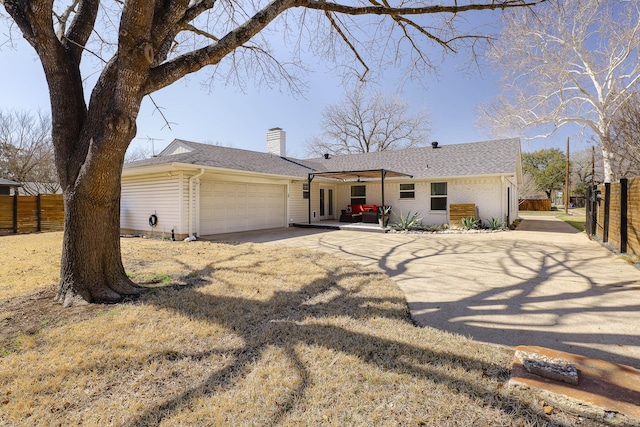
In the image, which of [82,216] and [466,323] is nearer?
[466,323]

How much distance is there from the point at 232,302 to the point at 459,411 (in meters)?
2.96

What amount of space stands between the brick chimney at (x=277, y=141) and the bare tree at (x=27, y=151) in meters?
17.7

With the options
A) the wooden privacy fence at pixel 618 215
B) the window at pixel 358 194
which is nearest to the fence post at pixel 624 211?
the wooden privacy fence at pixel 618 215

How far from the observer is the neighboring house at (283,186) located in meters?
10.6

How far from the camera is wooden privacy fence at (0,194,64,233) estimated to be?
Answer: 13250mm

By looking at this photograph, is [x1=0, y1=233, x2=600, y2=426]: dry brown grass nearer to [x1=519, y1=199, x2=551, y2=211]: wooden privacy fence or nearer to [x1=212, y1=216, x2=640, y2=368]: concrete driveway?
[x1=212, y1=216, x2=640, y2=368]: concrete driveway

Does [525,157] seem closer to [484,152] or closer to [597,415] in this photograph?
[484,152]

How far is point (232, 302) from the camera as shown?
4105 mm

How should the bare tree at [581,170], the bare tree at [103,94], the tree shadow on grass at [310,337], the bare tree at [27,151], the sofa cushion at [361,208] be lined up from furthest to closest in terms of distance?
the bare tree at [581,170] → the bare tree at [27,151] → the sofa cushion at [361,208] → the bare tree at [103,94] → the tree shadow on grass at [310,337]

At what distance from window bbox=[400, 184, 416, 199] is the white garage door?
5926 millimetres

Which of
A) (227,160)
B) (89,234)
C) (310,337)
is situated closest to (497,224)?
(227,160)

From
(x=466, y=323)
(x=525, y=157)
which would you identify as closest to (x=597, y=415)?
(x=466, y=323)

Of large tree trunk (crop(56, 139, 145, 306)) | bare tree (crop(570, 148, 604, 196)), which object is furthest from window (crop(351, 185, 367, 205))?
bare tree (crop(570, 148, 604, 196))

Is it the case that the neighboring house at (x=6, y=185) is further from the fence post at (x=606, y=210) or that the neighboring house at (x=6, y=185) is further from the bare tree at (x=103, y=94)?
the fence post at (x=606, y=210)
